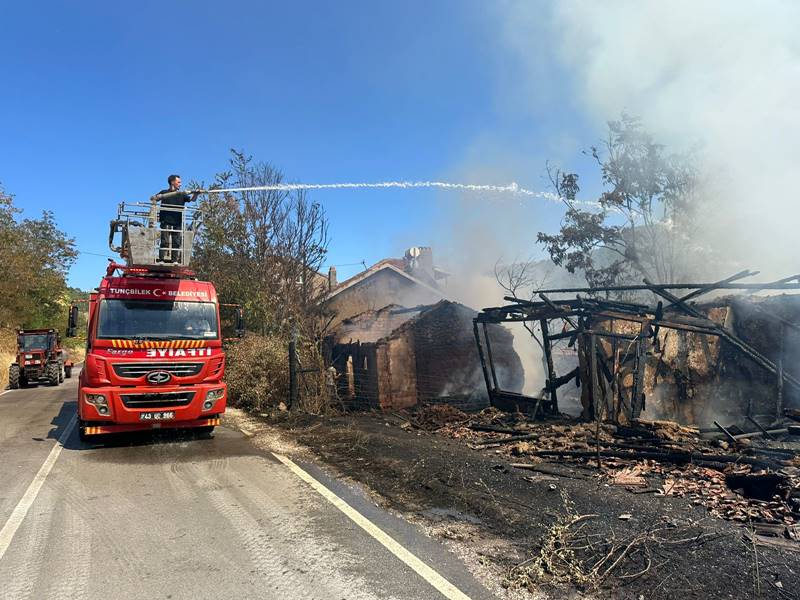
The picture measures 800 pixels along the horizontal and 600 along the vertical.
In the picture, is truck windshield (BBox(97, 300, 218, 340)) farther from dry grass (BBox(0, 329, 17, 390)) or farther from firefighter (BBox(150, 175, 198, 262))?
dry grass (BBox(0, 329, 17, 390))

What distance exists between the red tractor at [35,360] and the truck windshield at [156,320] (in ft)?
55.4

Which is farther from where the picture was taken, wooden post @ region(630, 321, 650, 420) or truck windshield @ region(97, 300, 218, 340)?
wooden post @ region(630, 321, 650, 420)

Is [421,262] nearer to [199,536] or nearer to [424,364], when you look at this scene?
[424,364]

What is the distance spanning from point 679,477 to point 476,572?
3525 mm

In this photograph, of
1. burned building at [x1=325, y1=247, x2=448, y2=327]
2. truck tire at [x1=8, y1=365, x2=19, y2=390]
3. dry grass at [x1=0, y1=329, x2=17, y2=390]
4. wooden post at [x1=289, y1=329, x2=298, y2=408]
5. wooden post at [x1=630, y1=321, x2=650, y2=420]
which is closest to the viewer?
wooden post at [x1=630, y1=321, x2=650, y2=420]

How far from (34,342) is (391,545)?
23.4 meters

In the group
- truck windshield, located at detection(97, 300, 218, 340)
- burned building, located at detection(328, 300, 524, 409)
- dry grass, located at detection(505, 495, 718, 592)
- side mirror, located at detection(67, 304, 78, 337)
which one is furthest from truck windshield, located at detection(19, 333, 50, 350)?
dry grass, located at detection(505, 495, 718, 592)

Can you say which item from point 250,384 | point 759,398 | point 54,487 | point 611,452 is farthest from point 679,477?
point 250,384

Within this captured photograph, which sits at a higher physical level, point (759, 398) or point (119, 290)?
point (119, 290)

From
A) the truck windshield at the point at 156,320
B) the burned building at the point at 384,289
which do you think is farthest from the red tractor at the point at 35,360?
the truck windshield at the point at 156,320

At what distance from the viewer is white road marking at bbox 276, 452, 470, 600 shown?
137 inches

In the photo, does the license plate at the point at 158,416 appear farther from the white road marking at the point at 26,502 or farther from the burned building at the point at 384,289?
the burned building at the point at 384,289

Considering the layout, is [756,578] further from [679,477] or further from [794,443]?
[794,443]

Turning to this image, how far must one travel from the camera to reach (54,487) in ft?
19.8
